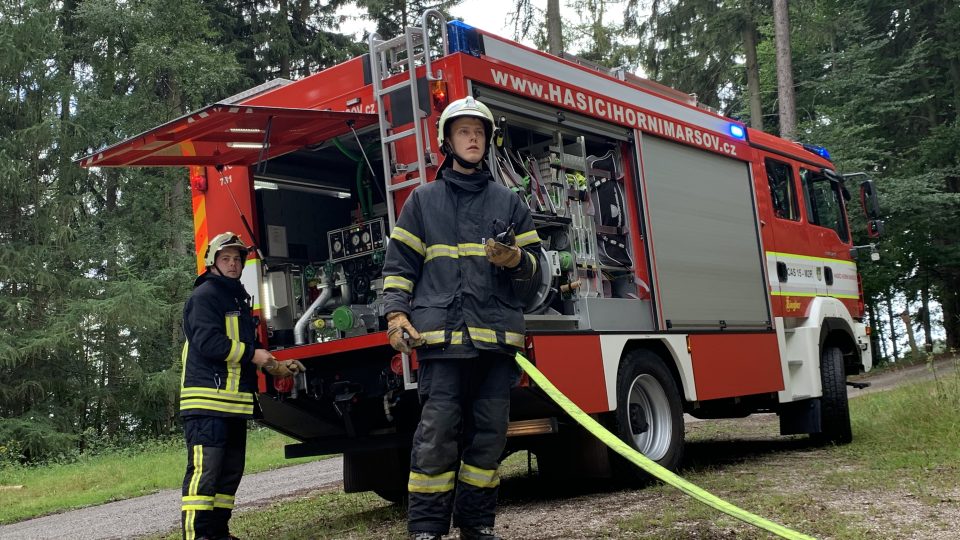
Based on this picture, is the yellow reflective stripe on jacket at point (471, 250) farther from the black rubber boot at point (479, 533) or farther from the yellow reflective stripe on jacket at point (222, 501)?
the yellow reflective stripe on jacket at point (222, 501)

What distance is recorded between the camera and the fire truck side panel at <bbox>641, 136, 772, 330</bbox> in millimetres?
6934

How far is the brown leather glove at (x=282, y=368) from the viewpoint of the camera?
5340 millimetres

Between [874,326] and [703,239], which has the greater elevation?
[703,239]

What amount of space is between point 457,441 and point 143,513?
17.2 ft

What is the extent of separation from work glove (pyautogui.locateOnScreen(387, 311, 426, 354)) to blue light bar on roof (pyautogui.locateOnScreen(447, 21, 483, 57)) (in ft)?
6.43

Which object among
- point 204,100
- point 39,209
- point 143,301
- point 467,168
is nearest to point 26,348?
point 143,301

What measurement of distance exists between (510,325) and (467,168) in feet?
2.32

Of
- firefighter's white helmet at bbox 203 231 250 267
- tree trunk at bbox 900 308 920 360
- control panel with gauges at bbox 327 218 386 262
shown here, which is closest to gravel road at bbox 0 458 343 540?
control panel with gauges at bbox 327 218 386 262

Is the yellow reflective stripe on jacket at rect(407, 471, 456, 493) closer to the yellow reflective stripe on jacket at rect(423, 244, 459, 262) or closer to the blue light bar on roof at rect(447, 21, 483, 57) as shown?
the yellow reflective stripe on jacket at rect(423, 244, 459, 262)

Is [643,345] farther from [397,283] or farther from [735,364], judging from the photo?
[397,283]

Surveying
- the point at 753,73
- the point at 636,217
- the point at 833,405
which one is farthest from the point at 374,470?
the point at 753,73

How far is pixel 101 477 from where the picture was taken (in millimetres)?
12320

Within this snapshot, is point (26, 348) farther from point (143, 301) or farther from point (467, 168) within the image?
point (467, 168)

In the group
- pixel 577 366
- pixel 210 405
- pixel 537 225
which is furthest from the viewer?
pixel 537 225
